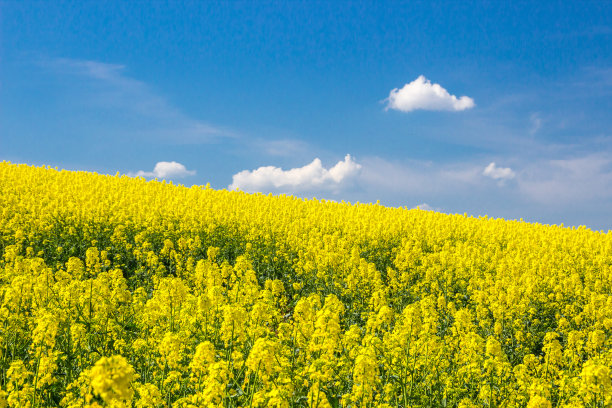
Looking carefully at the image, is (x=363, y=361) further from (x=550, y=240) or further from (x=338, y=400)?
(x=550, y=240)

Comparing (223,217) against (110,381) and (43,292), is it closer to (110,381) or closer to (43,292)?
(43,292)

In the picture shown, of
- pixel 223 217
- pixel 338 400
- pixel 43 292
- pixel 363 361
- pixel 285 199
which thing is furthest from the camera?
pixel 285 199

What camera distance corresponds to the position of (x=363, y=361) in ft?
16.4

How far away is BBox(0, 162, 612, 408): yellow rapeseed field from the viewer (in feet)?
18.4

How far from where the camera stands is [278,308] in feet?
41.4

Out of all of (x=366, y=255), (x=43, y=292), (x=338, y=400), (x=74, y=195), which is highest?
(x=74, y=195)

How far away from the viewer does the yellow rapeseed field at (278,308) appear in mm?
5621

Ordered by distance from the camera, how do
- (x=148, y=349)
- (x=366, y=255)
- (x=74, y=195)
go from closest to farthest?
(x=148, y=349)
(x=366, y=255)
(x=74, y=195)

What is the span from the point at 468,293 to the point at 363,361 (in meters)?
9.30

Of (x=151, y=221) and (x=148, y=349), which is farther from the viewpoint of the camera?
(x=151, y=221)

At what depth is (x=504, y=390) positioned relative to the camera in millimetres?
6863

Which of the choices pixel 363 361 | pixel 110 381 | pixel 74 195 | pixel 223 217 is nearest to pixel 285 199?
pixel 223 217

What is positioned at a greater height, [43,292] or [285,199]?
[285,199]

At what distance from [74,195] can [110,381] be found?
68.0 feet
